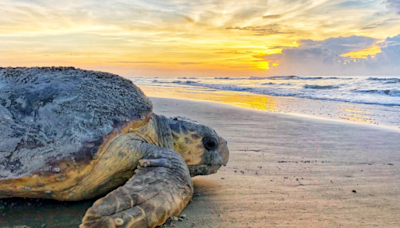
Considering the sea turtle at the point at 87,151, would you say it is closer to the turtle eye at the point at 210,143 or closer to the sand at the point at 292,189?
the sand at the point at 292,189

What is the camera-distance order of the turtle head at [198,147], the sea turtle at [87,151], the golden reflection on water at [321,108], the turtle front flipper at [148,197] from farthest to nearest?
the golden reflection on water at [321,108], the turtle head at [198,147], the sea turtle at [87,151], the turtle front flipper at [148,197]

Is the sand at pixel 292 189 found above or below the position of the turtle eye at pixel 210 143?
below

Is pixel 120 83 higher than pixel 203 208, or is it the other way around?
pixel 120 83

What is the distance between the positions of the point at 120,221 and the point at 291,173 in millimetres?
2582

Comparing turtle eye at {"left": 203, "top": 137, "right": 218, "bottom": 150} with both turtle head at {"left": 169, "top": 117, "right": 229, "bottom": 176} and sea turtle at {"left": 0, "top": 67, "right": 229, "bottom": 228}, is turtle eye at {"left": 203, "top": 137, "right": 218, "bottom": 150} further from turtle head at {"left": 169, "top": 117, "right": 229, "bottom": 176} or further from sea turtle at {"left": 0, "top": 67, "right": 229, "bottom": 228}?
sea turtle at {"left": 0, "top": 67, "right": 229, "bottom": 228}

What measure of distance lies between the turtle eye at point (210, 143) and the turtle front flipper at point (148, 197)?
2.74 feet

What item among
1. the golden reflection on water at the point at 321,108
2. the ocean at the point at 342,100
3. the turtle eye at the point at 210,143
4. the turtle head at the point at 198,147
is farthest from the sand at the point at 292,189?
the ocean at the point at 342,100

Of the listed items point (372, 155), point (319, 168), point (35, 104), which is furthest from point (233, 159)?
point (35, 104)

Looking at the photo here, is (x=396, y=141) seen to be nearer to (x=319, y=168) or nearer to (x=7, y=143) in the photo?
(x=319, y=168)

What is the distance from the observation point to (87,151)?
94.1 inches

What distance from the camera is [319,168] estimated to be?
4027 millimetres

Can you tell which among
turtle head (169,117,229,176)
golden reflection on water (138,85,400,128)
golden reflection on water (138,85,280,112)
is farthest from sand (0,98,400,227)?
golden reflection on water (138,85,280,112)

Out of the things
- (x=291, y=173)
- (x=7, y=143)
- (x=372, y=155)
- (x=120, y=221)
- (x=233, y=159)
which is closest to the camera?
(x=120, y=221)

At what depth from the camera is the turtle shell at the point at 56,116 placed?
232 centimetres
